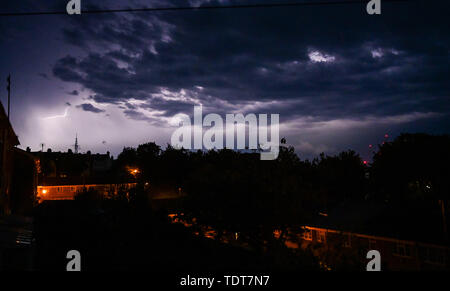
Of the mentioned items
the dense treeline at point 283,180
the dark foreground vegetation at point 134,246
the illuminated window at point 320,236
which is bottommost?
the illuminated window at point 320,236

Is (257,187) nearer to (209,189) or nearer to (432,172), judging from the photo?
(209,189)

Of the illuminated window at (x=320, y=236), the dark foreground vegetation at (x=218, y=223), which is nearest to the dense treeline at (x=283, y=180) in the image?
the dark foreground vegetation at (x=218, y=223)

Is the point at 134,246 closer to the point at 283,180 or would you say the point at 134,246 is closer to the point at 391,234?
the point at 283,180

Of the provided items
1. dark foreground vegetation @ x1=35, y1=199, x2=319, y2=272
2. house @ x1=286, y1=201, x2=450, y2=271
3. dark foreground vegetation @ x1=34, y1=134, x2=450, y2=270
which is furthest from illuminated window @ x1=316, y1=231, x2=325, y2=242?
dark foreground vegetation @ x1=35, y1=199, x2=319, y2=272

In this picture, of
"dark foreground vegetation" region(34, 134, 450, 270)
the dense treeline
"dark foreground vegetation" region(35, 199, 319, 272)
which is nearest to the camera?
"dark foreground vegetation" region(35, 199, 319, 272)

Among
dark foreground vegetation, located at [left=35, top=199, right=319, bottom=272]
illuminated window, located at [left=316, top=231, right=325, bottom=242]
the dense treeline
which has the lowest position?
illuminated window, located at [left=316, top=231, right=325, bottom=242]

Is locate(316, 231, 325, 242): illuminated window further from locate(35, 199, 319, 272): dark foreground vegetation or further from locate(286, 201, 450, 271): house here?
locate(35, 199, 319, 272): dark foreground vegetation

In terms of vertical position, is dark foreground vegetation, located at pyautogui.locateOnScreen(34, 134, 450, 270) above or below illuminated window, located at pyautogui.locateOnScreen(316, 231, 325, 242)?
above

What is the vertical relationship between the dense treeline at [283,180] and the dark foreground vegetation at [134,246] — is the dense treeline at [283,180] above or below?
above

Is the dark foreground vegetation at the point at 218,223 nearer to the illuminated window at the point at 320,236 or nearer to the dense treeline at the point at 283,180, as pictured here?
the dense treeline at the point at 283,180

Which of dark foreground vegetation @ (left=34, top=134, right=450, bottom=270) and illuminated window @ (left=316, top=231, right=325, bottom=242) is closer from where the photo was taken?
dark foreground vegetation @ (left=34, top=134, right=450, bottom=270)

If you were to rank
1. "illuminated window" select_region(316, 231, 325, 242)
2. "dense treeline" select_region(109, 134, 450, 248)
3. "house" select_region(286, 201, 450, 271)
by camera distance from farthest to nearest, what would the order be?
"illuminated window" select_region(316, 231, 325, 242)
"house" select_region(286, 201, 450, 271)
"dense treeline" select_region(109, 134, 450, 248)

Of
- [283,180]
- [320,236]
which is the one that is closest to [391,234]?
[320,236]
